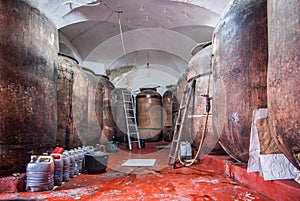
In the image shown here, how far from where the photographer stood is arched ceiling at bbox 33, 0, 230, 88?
4.46 meters

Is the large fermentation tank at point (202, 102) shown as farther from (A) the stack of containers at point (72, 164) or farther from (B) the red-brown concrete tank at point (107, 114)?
(B) the red-brown concrete tank at point (107, 114)

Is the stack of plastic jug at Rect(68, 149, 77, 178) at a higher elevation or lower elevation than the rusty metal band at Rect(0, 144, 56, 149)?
lower

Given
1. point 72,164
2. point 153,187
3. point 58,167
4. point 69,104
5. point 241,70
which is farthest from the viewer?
point 69,104

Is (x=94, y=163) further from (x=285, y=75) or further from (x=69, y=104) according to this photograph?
(x=285, y=75)

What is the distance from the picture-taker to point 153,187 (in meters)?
2.44

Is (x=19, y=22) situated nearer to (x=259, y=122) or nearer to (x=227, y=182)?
(x=259, y=122)

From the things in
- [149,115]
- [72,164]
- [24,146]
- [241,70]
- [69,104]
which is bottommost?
[72,164]

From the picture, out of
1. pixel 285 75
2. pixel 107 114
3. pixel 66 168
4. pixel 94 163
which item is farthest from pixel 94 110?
pixel 285 75

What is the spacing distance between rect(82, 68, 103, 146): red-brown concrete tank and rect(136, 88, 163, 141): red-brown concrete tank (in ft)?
9.10

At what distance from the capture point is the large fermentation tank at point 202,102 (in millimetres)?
3492

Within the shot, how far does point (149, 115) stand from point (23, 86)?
6.39m

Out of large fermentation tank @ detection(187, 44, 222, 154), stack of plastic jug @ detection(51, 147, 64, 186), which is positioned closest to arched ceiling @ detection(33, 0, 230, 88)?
large fermentation tank @ detection(187, 44, 222, 154)

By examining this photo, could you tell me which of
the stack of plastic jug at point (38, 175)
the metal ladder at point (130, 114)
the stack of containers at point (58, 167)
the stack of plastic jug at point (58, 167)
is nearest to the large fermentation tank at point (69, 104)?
the stack of containers at point (58, 167)

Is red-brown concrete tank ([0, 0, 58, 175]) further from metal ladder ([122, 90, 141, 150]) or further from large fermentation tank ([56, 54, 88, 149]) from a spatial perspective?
metal ladder ([122, 90, 141, 150])
